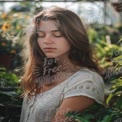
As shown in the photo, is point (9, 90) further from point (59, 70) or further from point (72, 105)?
→ point (72, 105)

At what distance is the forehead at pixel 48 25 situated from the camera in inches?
84.4

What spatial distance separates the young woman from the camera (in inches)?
80.7

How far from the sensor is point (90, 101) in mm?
2051

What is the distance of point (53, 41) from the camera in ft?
7.05

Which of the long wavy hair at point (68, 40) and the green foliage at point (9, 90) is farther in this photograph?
the green foliage at point (9, 90)

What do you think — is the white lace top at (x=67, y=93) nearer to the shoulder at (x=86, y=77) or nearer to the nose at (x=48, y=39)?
the shoulder at (x=86, y=77)

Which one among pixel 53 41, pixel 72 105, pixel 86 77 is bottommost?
pixel 72 105

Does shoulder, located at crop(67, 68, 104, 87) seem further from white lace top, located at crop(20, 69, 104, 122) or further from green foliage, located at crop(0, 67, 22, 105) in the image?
green foliage, located at crop(0, 67, 22, 105)

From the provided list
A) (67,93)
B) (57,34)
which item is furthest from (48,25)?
(67,93)

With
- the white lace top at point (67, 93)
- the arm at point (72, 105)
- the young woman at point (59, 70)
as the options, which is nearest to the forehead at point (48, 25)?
the young woman at point (59, 70)

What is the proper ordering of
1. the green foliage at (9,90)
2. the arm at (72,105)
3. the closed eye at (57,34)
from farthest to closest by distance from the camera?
the green foliage at (9,90)
the closed eye at (57,34)
the arm at (72,105)

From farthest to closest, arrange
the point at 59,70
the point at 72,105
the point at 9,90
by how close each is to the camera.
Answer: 1. the point at 9,90
2. the point at 59,70
3. the point at 72,105

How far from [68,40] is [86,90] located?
0.95 ft

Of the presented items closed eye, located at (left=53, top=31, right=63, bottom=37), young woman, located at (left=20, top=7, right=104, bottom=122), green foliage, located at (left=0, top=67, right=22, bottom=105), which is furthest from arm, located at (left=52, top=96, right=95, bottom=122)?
green foliage, located at (left=0, top=67, right=22, bottom=105)
